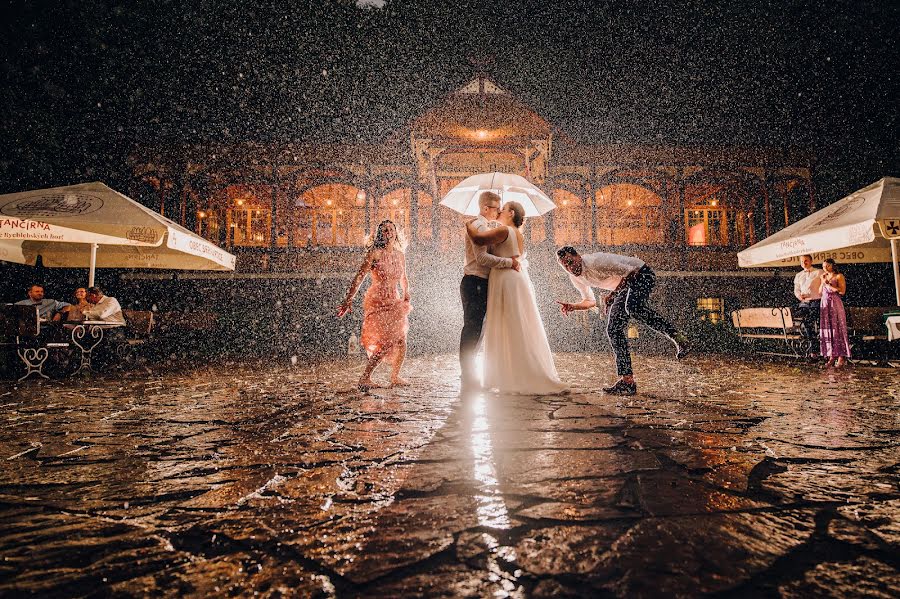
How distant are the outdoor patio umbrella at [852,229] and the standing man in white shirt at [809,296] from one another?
565mm

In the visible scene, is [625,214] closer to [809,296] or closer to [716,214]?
[716,214]

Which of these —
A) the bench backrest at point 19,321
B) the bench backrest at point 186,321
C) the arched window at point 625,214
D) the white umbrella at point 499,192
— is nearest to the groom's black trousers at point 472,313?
the white umbrella at point 499,192

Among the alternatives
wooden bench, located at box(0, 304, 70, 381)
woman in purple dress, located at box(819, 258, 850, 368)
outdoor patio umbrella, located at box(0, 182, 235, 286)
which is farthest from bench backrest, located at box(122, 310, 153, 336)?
woman in purple dress, located at box(819, 258, 850, 368)

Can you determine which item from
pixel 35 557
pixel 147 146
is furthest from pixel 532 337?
pixel 147 146

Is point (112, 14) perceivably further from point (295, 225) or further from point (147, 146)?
point (295, 225)

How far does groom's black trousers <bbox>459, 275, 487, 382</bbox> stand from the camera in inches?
173

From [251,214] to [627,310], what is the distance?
55.3ft

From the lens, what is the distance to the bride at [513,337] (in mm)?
4312

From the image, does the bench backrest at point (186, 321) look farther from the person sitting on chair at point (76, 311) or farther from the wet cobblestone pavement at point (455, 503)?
the wet cobblestone pavement at point (455, 503)

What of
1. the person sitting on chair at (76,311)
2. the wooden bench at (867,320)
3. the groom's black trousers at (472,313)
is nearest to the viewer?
the groom's black trousers at (472,313)

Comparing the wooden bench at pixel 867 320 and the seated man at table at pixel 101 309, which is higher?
the seated man at table at pixel 101 309

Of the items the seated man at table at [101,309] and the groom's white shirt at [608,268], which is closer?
the groom's white shirt at [608,268]

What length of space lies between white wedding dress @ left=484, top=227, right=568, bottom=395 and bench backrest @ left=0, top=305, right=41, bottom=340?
6.65 m

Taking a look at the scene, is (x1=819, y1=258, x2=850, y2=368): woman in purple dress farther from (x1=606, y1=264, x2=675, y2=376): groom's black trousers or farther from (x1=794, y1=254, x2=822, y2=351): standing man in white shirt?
(x1=606, y1=264, x2=675, y2=376): groom's black trousers
